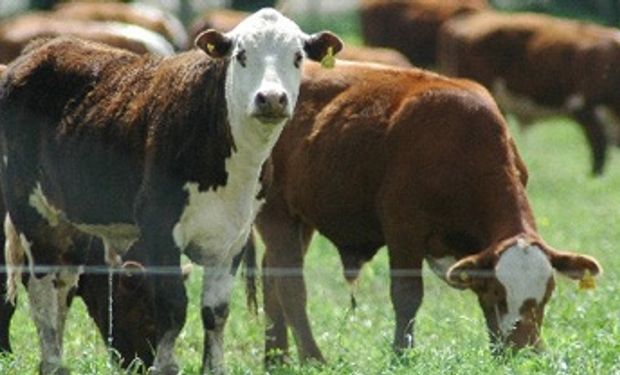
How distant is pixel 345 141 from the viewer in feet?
41.9

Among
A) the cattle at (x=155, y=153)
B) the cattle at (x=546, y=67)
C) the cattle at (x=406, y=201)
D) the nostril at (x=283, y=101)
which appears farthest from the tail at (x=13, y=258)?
the cattle at (x=546, y=67)

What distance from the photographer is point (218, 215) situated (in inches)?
421

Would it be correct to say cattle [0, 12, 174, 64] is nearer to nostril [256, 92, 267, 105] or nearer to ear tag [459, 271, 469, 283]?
ear tag [459, 271, 469, 283]

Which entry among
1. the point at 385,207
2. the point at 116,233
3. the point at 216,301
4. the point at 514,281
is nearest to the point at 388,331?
the point at 385,207

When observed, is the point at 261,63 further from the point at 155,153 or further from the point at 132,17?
the point at 132,17

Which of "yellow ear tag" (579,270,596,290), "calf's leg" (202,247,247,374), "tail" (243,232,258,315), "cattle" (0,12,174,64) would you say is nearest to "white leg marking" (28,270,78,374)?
"calf's leg" (202,247,247,374)

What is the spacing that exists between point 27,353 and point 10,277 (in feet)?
1.63

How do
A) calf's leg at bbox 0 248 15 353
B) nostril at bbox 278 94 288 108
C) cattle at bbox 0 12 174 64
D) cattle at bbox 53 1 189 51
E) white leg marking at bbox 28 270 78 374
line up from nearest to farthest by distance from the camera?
nostril at bbox 278 94 288 108 → white leg marking at bbox 28 270 78 374 → calf's leg at bbox 0 248 15 353 → cattle at bbox 0 12 174 64 → cattle at bbox 53 1 189 51

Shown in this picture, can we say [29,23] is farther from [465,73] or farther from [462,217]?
[462,217]

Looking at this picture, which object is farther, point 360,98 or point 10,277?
point 360,98

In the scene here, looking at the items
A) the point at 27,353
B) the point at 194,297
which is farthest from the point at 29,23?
the point at 27,353

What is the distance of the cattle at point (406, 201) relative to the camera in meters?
Answer: 11.7

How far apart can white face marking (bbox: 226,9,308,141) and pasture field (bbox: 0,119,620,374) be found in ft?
4.43

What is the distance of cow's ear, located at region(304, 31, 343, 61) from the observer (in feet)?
35.4
